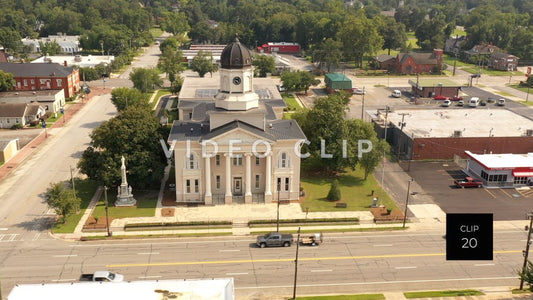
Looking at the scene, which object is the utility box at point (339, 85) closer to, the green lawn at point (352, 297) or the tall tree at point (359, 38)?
the tall tree at point (359, 38)

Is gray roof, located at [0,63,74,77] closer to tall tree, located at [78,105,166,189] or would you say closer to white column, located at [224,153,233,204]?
tall tree, located at [78,105,166,189]

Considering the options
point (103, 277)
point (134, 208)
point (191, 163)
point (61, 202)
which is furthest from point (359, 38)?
point (103, 277)

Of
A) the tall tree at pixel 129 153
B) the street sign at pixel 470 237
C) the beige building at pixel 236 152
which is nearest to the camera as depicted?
the street sign at pixel 470 237

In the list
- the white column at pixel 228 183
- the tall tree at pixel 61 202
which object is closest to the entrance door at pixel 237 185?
Result: the white column at pixel 228 183

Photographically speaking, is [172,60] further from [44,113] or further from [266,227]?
[266,227]

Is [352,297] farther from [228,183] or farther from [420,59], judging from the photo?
[420,59]

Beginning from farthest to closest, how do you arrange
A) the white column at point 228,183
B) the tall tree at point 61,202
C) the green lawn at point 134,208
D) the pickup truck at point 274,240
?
the white column at point 228,183 → the green lawn at point 134,208 → the tall tree at point 61,202 → the pickup truck at point 274,240

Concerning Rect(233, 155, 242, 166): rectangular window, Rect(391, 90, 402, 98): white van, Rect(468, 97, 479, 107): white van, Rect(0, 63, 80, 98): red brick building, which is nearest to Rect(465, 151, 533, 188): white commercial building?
Rect(233, 155, 242, 166): rectangular window
